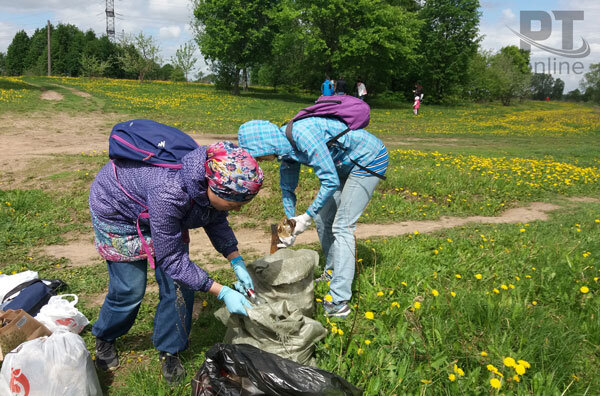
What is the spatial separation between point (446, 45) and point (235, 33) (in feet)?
60.2

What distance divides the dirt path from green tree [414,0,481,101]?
31.3 meters

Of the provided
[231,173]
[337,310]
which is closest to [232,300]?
[231,173]

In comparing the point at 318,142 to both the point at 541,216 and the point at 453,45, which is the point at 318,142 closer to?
the point at 541,216

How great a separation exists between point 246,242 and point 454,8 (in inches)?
1447

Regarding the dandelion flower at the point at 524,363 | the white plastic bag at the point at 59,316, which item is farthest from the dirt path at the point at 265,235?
the dandelion flower at the point at 524,363

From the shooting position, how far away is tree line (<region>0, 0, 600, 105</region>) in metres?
27.7

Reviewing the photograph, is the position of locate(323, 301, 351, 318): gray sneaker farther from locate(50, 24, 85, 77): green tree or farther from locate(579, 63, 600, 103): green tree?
locate(579, 63, 600, 103): green tree

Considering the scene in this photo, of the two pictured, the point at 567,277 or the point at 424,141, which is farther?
the point at 424,141

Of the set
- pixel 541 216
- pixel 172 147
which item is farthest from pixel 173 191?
pixel 541 216

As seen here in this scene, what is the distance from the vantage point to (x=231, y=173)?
1810 mm

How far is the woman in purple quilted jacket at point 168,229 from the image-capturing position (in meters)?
1.87

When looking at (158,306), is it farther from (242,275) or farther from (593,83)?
(593,83)

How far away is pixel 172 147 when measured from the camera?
211cm

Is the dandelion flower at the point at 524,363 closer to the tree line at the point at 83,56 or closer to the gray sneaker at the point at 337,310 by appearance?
the gray sneaker at the point at 337,310
